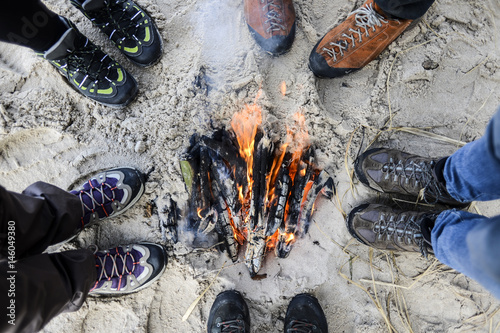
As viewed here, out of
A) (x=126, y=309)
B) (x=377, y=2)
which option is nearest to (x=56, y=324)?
(x=126, y=309)

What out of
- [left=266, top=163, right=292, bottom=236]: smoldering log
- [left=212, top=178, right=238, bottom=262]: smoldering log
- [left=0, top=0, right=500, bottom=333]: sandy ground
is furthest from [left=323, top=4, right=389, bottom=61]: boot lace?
[left=212, top=178, right=238, bottom=262]: smoldering log

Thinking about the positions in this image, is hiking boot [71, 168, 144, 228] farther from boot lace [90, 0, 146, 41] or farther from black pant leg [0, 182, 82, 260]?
boot lace [90, 0, 146, 41]

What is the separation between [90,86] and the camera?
2.06 meters

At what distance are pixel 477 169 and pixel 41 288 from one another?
6.69 feet

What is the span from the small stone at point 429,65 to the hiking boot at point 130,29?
174 centimetres

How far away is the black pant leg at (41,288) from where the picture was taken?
1388 millimetres

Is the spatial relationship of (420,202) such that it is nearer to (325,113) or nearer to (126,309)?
(325,113)

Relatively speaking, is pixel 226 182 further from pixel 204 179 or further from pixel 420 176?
pixel 420 176

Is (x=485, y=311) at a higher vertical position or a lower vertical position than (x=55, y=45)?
lower

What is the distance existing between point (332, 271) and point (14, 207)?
5.66 ft

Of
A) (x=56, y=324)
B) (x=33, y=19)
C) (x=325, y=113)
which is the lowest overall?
(x=56, y=324)

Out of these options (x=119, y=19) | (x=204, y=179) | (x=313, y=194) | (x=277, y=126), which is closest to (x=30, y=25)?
(x=119, y=19)

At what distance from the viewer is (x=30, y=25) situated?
5.61 feet

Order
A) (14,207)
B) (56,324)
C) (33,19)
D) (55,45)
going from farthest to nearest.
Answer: (56,324) < (55,45) < (33,19) < (14,207)
